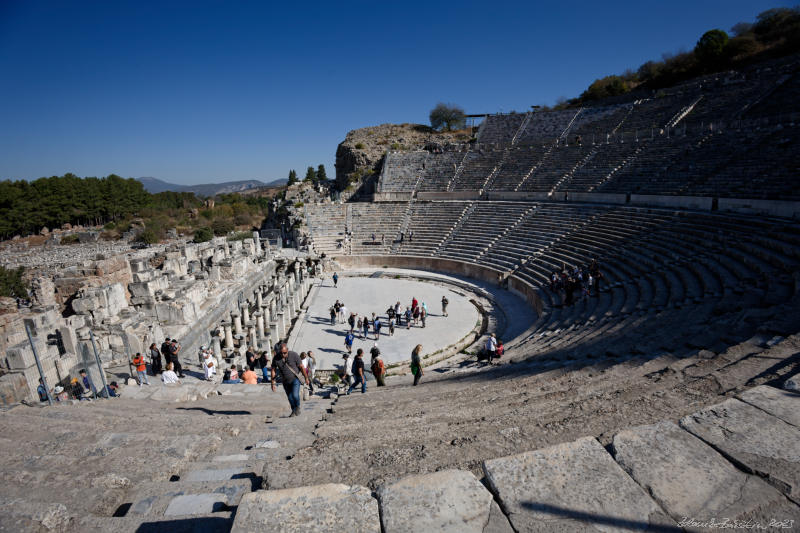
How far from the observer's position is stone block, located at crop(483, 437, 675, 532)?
6.77ft

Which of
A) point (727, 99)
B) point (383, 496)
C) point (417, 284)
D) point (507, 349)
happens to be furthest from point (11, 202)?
point (727, 99)

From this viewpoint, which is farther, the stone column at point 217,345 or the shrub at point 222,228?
the shrub at point 222,228

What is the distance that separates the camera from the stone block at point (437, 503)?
2105mm

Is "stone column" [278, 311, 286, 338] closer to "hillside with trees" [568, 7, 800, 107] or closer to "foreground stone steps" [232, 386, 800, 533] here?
"foreground stone steps" [232, 386, 800, 533]

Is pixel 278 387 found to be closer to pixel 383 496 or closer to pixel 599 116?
pixel 383 496

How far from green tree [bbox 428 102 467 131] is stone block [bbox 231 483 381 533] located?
52641 mm

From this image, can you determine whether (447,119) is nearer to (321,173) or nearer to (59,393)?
(321,173)

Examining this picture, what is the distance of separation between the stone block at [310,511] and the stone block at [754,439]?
2.22 meters

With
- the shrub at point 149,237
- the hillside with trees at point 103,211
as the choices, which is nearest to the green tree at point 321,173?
the hillside with trees at point 103,211

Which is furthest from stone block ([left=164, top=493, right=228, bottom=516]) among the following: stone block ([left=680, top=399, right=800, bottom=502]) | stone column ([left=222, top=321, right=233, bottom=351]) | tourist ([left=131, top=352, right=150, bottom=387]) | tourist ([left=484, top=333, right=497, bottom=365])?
stone column ([left=222, top=321, right=233, bottom=351])

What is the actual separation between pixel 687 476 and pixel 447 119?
5411 cm

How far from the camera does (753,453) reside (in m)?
2.47

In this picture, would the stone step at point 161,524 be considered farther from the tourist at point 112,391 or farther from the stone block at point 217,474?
the tourist at point 112,391

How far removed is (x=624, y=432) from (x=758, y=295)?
7789 mm
